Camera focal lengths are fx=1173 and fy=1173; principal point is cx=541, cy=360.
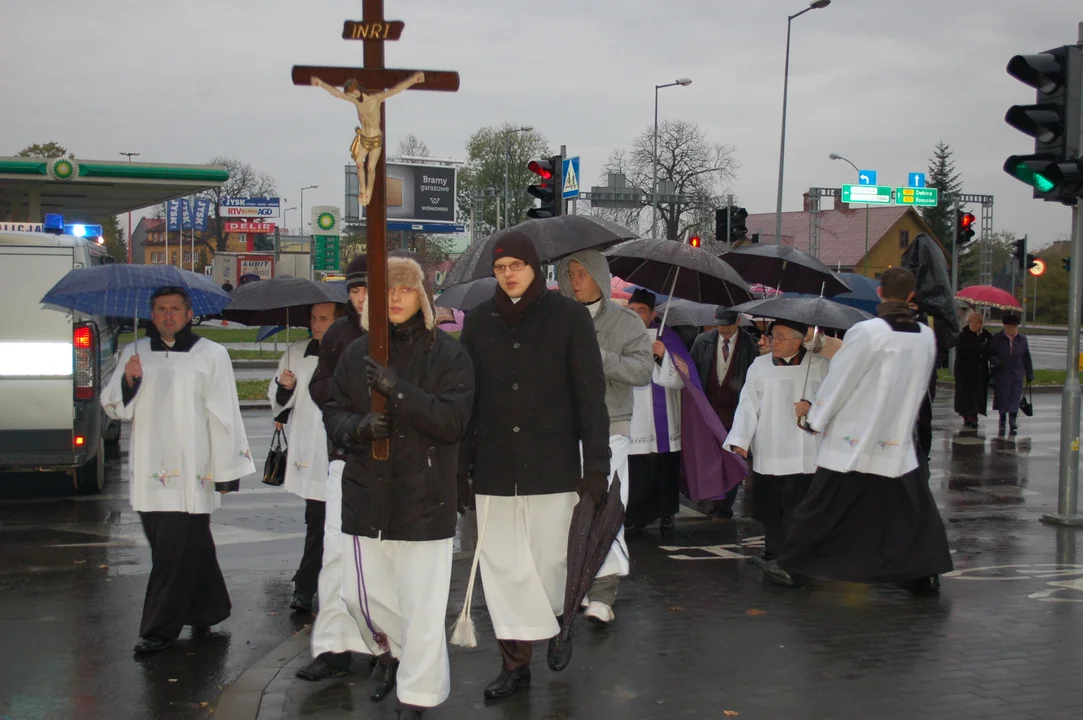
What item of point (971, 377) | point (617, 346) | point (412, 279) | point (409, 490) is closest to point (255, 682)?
point (409, 490)

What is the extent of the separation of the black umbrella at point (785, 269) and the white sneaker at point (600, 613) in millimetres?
3287

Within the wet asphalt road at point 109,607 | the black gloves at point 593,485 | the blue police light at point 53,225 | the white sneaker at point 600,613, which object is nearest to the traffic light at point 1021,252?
the wet asphalt road at point 109,607

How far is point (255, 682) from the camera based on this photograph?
5.38 meters

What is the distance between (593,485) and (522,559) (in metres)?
0.46

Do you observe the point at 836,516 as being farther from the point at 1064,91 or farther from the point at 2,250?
the point at 2,250

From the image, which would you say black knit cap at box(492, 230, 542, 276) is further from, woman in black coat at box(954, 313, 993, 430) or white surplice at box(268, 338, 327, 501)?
woman in black coat at box(954, 313, 993, 430)

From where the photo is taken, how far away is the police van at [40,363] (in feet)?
33.3

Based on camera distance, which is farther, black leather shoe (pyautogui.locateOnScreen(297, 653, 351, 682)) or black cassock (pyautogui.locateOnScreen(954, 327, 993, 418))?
black cassock (pyautogui.locateOnScreen(954, 327, 993, 418))

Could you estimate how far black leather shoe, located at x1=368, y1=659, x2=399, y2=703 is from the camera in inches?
199

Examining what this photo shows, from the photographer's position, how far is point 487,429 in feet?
17.1

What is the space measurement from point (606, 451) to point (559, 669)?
3.53 feet

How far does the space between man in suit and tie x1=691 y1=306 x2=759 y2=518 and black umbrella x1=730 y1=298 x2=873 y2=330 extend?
97.5 inches

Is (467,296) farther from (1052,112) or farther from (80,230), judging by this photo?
(1052,112)

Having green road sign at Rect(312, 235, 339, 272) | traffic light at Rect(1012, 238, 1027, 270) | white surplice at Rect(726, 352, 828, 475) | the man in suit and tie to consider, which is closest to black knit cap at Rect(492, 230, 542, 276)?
white surplice at Rect(726, 352, 828, 475)
